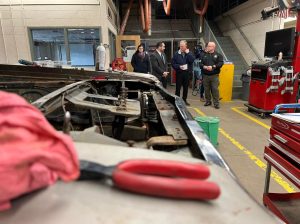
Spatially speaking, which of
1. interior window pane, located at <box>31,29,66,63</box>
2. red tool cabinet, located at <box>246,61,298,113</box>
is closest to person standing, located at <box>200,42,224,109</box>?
red tool cabinet, located at <box>246,61,298,113</box>

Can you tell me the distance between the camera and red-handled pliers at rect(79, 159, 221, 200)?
56 centimetres

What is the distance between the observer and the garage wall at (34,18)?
23.7 ft

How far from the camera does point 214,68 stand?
5.97 m

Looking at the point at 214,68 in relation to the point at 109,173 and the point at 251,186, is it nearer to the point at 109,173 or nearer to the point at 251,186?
the point at 251,186

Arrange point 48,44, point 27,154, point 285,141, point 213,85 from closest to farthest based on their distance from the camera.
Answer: point 27,154 → point 285,141 → point 213,85 → point 48,44

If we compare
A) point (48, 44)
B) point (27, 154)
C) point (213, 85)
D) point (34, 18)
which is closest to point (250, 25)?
point (213, 85)

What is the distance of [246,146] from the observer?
3.66 m

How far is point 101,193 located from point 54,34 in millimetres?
8215

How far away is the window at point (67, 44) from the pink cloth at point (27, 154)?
746 centimetres

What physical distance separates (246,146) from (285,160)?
1859 mm

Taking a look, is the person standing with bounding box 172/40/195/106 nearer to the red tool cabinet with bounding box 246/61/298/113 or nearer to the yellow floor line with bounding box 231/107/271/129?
the yellow floor line with bounding box 231/107/271/129

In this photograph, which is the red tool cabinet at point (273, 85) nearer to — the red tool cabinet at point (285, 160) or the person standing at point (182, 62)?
the person standing at point (182, 62)

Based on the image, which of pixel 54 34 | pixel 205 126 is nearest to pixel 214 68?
pixel 205 126

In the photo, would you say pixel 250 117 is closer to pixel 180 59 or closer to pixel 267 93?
pixel 267 93
